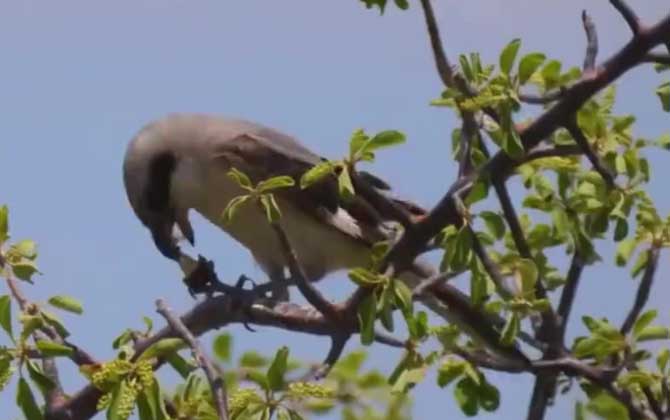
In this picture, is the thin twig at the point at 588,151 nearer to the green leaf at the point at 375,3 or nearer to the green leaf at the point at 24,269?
the green leaf at the point at 375,3

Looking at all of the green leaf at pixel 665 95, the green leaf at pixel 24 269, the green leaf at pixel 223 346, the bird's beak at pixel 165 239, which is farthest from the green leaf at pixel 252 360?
the bird's beak at pixel 165 239

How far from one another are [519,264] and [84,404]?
100 cm

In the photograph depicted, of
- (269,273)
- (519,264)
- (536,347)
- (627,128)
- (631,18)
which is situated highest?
(631,18)

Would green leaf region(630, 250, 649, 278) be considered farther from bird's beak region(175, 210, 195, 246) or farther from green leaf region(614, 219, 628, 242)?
bird's beak region(175, 210, 195, 246)

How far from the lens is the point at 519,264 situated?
9.98 ft

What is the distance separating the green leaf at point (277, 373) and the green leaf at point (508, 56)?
0.72 m

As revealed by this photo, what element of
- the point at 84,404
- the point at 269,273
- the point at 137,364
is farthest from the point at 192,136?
the point at 137,364

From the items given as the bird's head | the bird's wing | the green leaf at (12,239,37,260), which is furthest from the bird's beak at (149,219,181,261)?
the green leaf at (12,239,37,260)

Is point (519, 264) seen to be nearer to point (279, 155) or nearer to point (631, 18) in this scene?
point (631, 18)

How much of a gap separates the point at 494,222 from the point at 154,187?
2.42 metres

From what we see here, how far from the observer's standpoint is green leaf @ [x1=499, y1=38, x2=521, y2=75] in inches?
113

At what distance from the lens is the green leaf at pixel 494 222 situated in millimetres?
2947

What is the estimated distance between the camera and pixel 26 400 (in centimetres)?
295

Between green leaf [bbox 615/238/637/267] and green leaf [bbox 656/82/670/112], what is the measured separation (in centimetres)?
30
